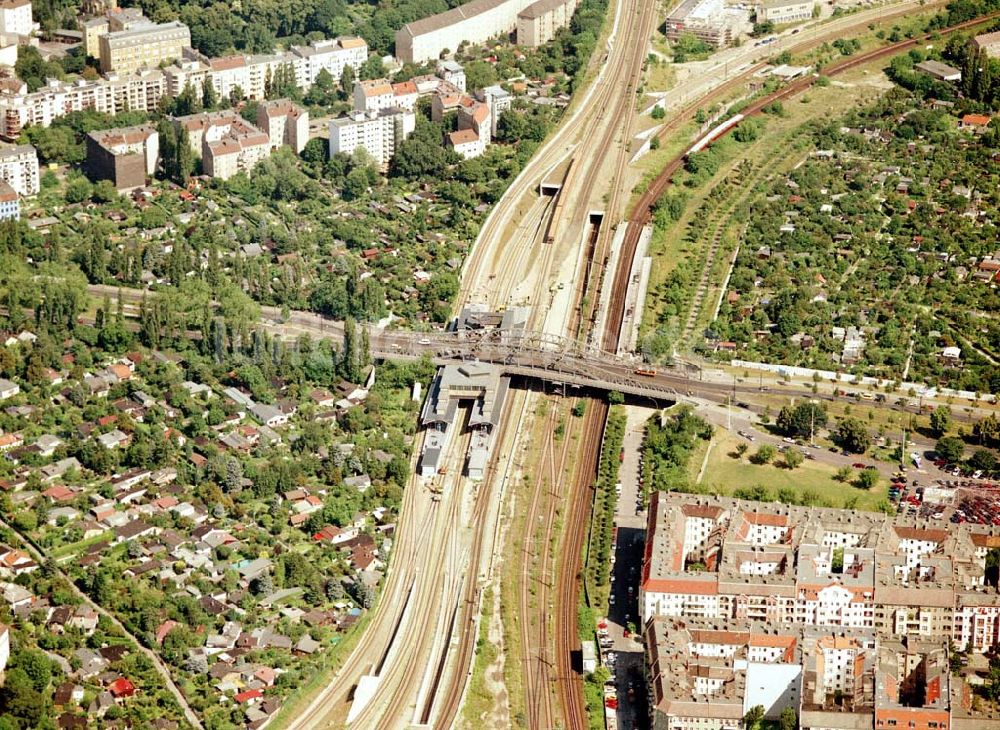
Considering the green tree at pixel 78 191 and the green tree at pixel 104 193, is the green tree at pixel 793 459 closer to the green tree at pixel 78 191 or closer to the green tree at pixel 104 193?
the green tree at pixel 104 193

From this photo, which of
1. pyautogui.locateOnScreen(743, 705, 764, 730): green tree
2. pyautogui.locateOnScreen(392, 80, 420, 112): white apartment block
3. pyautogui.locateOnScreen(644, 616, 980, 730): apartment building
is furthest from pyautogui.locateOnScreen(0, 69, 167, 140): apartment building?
pyautogui.locateOnScreen(743, 705, 764, 730): green tree

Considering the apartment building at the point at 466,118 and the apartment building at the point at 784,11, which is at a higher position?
the apartment building at the point at 784,11

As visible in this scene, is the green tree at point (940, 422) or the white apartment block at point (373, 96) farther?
the white apartment block at point (373, 96)

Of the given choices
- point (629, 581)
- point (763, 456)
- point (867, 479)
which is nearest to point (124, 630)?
point (629, 581)

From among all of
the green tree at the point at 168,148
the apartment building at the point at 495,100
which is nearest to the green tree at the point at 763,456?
the apartment building at the point at 495,100

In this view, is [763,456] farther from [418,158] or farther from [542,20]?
[542,20]

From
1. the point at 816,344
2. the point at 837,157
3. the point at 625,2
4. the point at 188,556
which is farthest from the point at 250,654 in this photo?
the point at 625,2
